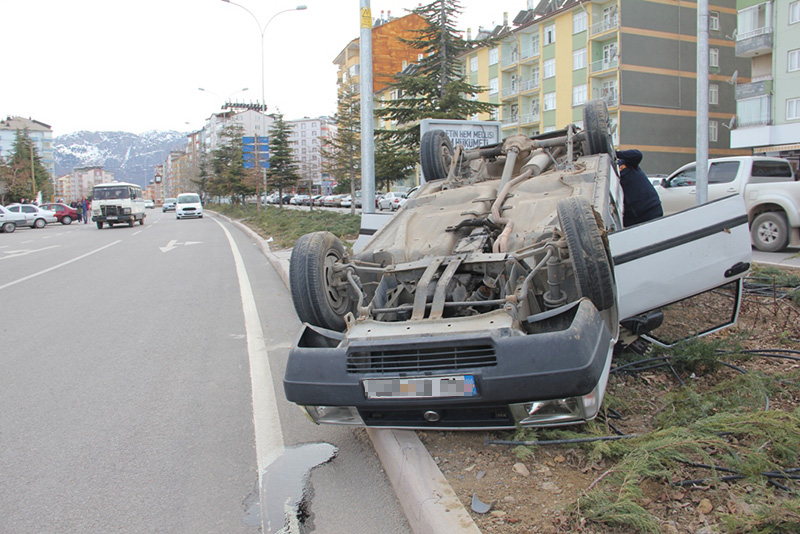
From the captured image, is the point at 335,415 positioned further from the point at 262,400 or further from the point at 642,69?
the point at 642,69

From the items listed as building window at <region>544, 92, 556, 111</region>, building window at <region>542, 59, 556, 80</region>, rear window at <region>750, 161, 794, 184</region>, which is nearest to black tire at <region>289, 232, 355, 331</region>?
rear window at <region>750, 161, 794, 184</region>

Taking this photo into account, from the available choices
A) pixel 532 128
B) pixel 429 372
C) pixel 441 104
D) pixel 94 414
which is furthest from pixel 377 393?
pixel 532 128

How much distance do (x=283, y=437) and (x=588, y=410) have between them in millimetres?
2043

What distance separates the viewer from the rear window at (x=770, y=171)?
12.2 metres

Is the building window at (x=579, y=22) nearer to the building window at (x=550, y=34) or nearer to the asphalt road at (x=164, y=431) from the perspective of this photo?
the building window at (x=550, y=34)

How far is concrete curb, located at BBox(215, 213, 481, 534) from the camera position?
2.60m

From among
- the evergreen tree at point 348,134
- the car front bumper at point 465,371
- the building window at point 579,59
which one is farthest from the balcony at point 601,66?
the car front bumper at point 465,371

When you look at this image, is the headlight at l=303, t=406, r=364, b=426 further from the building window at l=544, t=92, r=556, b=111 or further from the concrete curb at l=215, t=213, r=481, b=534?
the building window at l=544, t=92, r=556, b=111

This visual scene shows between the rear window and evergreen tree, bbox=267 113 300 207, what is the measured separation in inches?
987

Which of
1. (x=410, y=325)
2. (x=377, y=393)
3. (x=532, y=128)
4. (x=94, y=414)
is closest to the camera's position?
(x=377, y=393)

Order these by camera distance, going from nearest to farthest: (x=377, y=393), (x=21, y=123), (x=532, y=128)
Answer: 1. (x=377, y=393)
2. (x=532, y=128)
3. (x=21, y=123)

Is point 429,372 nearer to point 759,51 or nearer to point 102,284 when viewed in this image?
point 102,284

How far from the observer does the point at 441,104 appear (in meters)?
18.1

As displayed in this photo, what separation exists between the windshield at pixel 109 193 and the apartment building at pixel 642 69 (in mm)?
29512
